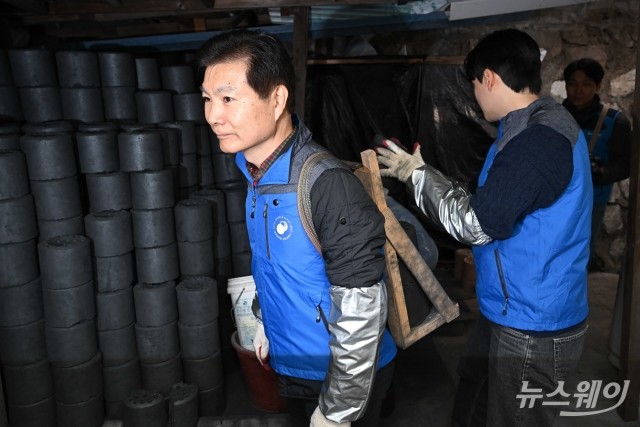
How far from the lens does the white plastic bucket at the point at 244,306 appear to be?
3285mm

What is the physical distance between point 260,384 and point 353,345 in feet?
6.96

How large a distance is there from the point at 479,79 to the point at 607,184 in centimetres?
213

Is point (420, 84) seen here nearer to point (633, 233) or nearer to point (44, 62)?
point (633, 233)

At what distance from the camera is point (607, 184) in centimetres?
377

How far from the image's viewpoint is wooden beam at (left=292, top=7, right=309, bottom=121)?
4211 mm

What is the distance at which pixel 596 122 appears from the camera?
3.96 metres

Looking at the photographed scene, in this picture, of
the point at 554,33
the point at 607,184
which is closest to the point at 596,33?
the point at 554,33

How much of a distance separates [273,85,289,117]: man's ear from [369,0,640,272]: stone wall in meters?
Answer: 4.40

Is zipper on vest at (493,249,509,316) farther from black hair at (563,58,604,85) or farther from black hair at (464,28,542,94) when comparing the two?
black hair at (563,58,604,85)

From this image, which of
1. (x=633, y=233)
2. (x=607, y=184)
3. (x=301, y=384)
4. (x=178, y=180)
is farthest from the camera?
(x=178, y=180)

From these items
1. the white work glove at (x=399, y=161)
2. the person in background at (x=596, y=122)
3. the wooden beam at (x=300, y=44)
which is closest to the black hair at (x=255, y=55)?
the white work glove at (x=399, y=161)

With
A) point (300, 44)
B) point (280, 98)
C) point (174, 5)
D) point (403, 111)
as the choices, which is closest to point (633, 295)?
point (280, 98)

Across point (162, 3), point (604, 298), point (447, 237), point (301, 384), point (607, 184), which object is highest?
point (162, 3)

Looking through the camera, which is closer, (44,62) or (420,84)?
(44,62)
